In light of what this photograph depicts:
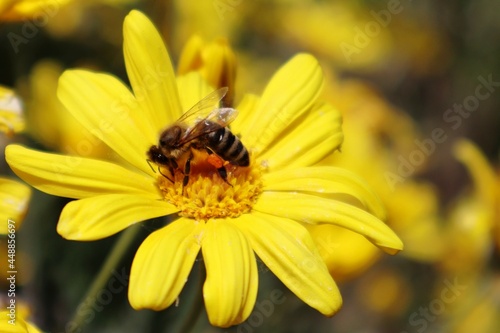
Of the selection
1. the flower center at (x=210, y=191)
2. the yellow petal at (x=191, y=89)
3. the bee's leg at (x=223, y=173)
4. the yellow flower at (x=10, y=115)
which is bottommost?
the yellow flower at (x=10, y=115)

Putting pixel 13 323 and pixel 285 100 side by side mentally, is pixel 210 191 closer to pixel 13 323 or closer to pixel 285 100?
pixel 285 100

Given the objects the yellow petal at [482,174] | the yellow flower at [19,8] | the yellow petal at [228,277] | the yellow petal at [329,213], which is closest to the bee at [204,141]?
the yellow petal at [329,213]

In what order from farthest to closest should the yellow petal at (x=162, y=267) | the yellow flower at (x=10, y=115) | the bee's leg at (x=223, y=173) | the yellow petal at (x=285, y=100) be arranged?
the yellow petal at (x=285, y=100), the bee's leg at (x=223, y=173), the yellow flower at (x=10, y=115), the yellow petal at (x=162, y=267)

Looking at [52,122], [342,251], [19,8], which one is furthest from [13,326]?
[52,122]

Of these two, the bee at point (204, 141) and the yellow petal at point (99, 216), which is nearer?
the yellow petal at point (99, 216)

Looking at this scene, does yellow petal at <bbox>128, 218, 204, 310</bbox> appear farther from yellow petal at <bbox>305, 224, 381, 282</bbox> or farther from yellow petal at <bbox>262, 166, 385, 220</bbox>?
yellow petal at <bbox>305, 224, 381, 282</bbox>

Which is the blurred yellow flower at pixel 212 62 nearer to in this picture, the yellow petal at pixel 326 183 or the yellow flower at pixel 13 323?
the yellow petal at pixel 326 183

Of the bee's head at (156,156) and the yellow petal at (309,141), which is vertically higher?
the yellow petal at (309,141)
